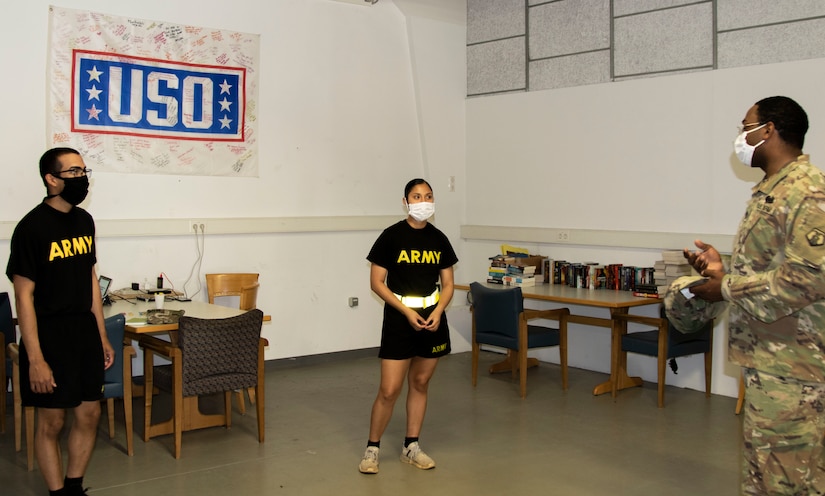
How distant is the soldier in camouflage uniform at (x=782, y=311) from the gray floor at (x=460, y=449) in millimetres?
1640

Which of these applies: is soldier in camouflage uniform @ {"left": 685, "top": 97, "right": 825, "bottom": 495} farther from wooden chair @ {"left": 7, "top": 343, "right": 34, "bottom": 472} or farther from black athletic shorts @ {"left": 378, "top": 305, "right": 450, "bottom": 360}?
wooden chair @ {"left": 7, "top": 343, "right": 34, "bottom": 472}

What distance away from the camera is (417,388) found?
4.37 metres

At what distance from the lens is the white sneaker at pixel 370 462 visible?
14.2 ft

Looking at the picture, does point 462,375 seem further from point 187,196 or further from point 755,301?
point 755,301

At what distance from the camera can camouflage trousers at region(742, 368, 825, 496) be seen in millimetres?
2527

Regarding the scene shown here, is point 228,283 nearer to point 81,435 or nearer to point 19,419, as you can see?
point 19,419

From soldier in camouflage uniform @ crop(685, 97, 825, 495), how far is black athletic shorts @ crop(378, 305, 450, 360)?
179 centimetres

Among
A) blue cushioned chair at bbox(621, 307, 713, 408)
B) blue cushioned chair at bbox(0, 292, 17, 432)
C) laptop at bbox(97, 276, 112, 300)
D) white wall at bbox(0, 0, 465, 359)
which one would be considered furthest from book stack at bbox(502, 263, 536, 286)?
blue cushioned chair at bbox(0, 292, 17, 432)

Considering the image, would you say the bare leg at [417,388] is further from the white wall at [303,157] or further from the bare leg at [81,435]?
the white wall at [303,157]

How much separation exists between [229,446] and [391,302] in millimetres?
1519

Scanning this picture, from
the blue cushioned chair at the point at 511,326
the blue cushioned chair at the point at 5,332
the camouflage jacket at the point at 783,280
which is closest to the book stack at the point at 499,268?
the blue cushioned chair at the point at 511,326

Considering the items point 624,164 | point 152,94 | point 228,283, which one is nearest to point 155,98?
point 152,94

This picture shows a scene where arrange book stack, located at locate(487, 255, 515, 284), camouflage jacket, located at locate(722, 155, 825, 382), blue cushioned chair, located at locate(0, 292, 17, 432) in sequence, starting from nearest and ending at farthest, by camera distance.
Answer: camouflage jacket, located at locate(722, 155, 825, 382) < blue cushioned chair, located at locate(0, 292, 17, 432) < book stack, located at locate(487, 255, 515, 284)

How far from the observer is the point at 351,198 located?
7.47m
